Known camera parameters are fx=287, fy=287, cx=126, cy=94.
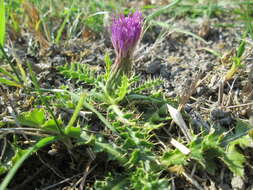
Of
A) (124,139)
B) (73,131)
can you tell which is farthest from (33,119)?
(124,139)

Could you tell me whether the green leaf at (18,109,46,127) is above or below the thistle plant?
below

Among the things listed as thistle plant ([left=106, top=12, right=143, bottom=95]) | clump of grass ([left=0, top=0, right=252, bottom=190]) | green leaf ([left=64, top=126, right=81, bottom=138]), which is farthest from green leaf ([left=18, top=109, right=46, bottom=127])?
thistle plant ([left=106, top=12, right=143, bottom=95])

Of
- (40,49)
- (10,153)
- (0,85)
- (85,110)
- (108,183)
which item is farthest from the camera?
(40,49)

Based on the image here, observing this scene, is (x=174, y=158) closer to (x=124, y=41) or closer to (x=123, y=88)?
(x=123, y=88)

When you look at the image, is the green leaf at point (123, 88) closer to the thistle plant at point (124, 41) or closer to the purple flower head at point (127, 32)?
the thistle plant at point (124, 41)

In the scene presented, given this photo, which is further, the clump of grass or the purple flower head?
the purple flower head

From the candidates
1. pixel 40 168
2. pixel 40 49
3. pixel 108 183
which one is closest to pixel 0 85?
pixel 40 49

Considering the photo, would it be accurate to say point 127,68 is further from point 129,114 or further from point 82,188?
point 82,188

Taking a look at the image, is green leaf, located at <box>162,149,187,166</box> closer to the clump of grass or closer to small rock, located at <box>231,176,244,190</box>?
the clump of grass

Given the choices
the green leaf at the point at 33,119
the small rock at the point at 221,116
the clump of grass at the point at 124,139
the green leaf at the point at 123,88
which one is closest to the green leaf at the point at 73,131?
the clump of grass at the point at 124,139
